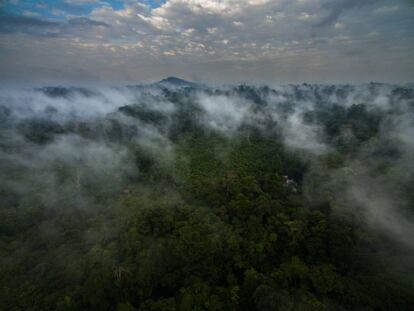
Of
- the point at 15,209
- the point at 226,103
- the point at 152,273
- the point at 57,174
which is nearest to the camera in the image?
the point at 152,273

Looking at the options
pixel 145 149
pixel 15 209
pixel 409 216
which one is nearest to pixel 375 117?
pixel 409 216

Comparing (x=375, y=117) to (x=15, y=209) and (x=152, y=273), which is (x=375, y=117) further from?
(x=15, y=209)

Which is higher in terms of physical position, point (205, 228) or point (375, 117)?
point (375, 117)

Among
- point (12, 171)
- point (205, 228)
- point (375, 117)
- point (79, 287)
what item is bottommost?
point (12, 171)

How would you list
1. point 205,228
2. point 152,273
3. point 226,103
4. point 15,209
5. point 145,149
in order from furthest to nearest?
Answer: point 226,103 → point 145,149 → point 15,209 → point 205,228 → point 152,273

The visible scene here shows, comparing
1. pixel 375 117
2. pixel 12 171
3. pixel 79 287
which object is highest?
pixel 375 117

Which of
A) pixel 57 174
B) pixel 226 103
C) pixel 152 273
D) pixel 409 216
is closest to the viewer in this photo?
pixel 152 273

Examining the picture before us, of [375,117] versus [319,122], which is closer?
[375,117]

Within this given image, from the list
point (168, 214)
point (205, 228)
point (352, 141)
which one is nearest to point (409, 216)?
point (205, 228)

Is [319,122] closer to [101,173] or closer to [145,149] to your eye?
[145,149]
